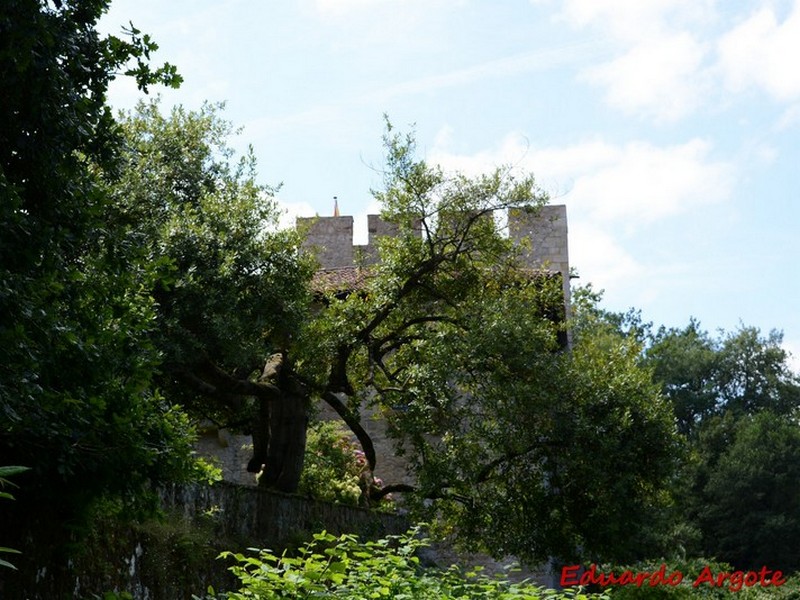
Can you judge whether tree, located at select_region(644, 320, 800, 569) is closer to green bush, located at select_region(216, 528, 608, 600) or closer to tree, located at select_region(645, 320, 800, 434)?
tree, located at select_region(645, 320, 800, 434)

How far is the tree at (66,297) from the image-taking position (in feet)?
23.1

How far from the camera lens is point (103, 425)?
752cm

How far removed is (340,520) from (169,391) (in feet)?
10.5

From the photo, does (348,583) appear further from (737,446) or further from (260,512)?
(737,446)

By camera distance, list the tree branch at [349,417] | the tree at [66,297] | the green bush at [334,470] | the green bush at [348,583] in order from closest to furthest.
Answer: the green bush at [348,583]
the tree at [66,297]
the tree branch at [349,417]
the green bush at [334,470]

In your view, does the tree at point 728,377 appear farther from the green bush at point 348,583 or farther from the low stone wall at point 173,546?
the green bush at point 348,583

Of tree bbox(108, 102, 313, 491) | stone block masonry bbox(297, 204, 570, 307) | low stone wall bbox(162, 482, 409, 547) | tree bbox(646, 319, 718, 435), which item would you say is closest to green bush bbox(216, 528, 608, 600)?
low stone wall bbox(162, 482, 409, 547)

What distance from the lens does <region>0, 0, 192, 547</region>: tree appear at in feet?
23.1

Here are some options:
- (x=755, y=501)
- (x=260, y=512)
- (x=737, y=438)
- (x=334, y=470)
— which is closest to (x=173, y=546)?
(x=260, y=512)

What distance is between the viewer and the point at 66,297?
307 inches

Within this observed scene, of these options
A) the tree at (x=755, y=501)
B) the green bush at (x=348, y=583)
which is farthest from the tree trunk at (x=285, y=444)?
the tree at (x=755, y=501)

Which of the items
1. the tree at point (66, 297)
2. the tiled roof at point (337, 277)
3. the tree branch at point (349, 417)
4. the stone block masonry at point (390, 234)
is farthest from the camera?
the stone block masonry at point (390, 234)

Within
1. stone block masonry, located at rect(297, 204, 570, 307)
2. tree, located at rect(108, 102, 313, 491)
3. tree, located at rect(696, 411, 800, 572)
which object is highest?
stone block masonry, located at rect(297, 204, 570, 307)

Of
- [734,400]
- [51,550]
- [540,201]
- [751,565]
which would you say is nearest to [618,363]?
[540,201]
